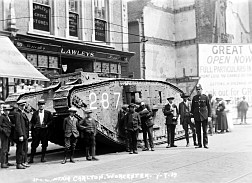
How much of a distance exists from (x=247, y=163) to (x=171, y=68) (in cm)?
2698

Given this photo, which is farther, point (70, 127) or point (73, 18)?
point (73, 18)

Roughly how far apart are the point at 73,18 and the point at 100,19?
2.08 m

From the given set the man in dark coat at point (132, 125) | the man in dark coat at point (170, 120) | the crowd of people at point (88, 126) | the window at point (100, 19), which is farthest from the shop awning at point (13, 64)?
the window at point (100, 19)

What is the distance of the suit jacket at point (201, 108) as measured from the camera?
12.2 m

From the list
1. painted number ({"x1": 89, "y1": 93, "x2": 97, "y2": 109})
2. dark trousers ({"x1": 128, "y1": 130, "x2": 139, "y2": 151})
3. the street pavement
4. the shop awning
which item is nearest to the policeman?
the street pavement

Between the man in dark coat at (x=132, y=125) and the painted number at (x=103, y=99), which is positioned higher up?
the painted number at (x=103, y=99)

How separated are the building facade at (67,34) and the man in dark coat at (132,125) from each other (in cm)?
380

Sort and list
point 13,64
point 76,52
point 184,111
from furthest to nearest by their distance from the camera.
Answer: point 76,52 < point 13,64 < point 184,111

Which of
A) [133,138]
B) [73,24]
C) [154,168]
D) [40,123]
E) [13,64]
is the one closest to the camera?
[154,168]

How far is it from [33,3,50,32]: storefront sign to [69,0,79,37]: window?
1497mm

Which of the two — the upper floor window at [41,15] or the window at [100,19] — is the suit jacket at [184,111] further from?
the window at [100,19]

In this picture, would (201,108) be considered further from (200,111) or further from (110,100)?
(110,100)

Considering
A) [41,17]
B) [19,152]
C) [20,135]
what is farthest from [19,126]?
[41,17]

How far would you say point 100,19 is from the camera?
22047mm
